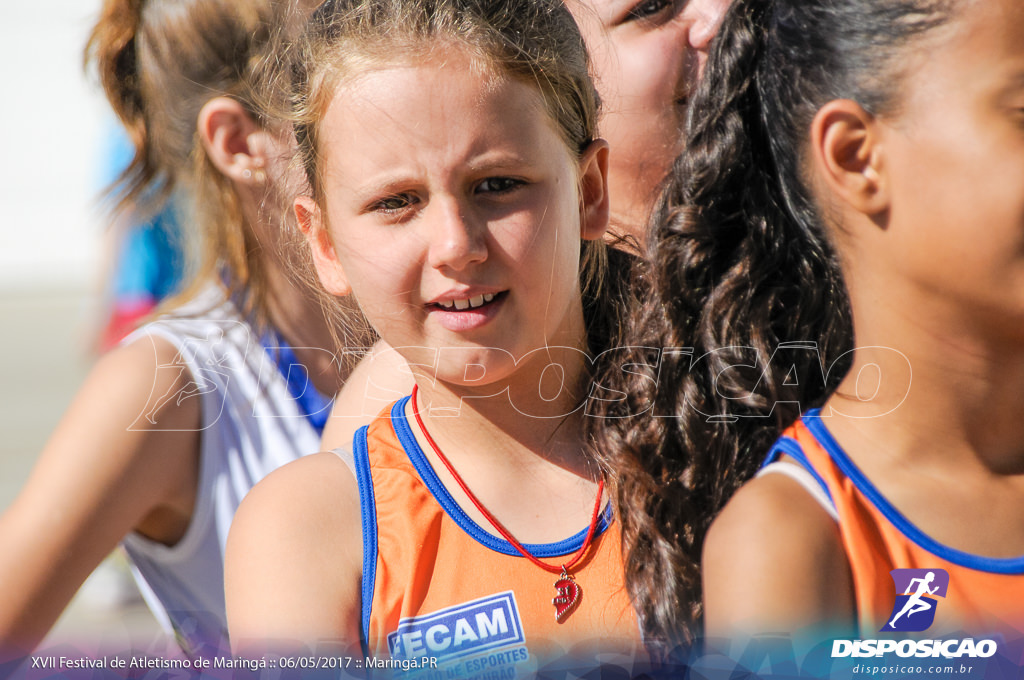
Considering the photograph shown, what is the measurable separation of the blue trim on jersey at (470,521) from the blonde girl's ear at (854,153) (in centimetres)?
37

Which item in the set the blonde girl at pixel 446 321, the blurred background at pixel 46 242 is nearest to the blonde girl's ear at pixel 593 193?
the blonde girl at pixel 446 321

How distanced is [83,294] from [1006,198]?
8060 mm

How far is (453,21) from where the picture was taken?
3.12ft

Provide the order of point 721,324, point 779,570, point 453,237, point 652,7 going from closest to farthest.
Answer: point 779,570 → point 453,237 → point 721,324 → point 652,7

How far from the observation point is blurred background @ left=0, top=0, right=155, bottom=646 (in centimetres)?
328

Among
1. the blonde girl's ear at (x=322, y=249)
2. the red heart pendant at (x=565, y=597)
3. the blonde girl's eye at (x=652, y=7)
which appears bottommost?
the red heart pendant at (x=565, y=597)

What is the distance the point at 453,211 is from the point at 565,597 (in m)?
0.37

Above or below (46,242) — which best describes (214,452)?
below

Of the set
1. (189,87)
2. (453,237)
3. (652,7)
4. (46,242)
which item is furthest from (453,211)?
(46,242)

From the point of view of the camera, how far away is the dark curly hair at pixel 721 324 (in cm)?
94

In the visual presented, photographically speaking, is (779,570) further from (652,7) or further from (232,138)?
(232,138)

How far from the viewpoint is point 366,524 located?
3.14 ft

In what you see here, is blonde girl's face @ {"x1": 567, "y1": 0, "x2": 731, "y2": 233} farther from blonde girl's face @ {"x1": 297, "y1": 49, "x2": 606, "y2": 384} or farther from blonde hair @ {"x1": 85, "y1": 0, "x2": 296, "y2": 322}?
blonde hair @ {"x1": 85, "y1": 0, "x2": 296, "y2": 322}

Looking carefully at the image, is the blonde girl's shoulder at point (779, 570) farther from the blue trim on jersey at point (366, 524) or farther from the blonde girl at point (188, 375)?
the blonde girl at point (188, 375)
